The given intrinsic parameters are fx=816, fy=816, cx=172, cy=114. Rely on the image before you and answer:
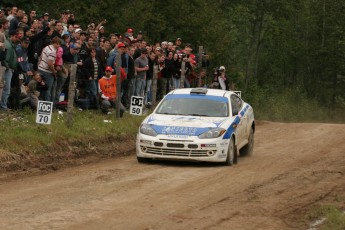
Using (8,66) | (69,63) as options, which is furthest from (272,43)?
(8,66)

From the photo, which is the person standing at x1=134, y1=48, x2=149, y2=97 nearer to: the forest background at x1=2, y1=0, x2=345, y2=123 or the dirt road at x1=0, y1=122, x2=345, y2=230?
the dirt road at x1=0, y1=122, x2=345, y2=230

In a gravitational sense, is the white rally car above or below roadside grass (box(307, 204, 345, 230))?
above

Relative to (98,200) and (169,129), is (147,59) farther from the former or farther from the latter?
(98,200)

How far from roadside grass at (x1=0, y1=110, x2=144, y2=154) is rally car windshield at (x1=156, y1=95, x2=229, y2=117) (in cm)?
213

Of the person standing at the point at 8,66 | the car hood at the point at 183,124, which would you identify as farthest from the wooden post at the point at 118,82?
the car hood at the point at 183,124

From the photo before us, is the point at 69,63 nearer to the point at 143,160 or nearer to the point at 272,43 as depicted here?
A: the point at 143,160

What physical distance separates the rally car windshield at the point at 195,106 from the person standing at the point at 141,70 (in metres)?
6.37

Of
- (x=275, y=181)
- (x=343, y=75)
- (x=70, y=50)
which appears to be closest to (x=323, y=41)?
(x=343, y=75)

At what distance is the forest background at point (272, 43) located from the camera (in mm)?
46625

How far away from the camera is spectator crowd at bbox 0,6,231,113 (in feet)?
67.4

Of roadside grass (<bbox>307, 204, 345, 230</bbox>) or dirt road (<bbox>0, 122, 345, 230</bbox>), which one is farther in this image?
dirt road (<bbox>0, 122, 345, 230</bbox>)

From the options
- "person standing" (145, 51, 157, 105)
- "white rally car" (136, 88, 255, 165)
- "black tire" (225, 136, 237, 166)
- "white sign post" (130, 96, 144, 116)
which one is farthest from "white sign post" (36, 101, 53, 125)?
"person standing" (145, 51, 157, 105)

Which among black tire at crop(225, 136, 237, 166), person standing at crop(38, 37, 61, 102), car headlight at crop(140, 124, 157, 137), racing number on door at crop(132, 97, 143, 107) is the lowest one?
black tire at crop(225, 136, 237, 166)

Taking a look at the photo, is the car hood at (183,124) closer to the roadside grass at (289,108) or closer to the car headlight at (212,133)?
the car headlight at (212,133)
